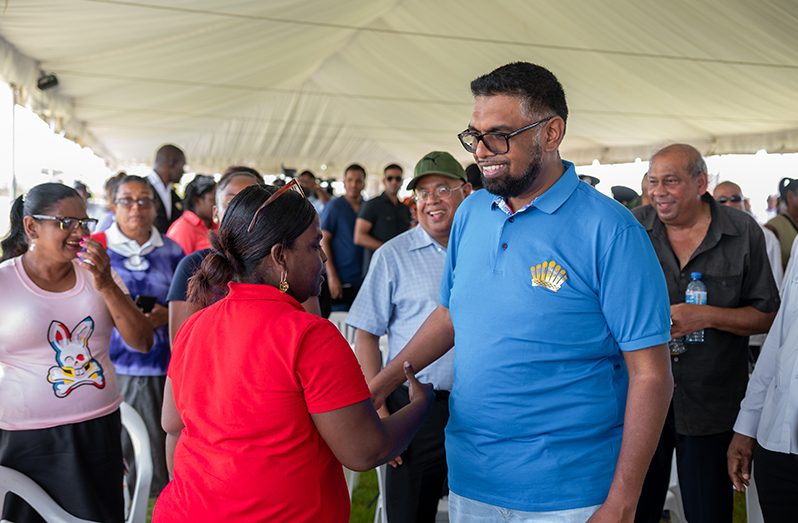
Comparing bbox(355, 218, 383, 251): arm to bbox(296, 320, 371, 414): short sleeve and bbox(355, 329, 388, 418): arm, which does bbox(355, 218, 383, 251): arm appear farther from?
bbox(296, 320, 371, 414): short sleeve

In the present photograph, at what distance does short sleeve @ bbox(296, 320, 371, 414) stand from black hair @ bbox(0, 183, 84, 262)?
1738mm

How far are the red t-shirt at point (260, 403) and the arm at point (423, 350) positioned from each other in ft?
1.78

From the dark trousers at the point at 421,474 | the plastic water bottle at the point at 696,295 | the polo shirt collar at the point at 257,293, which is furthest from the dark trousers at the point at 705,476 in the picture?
the polo shirt collar at the point at 257,293

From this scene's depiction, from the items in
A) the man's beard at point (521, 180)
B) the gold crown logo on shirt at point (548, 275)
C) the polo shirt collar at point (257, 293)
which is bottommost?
the polo shirt collar at point (257, 293)

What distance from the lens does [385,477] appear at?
9.96ft

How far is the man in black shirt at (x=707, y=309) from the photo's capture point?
9.66 ft

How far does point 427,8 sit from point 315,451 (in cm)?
816

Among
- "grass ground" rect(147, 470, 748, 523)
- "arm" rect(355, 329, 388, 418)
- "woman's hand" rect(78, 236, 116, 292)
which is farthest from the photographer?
"grass ground" rect(147, 470, 748, 523)

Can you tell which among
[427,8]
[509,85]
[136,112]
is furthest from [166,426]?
[136,112]

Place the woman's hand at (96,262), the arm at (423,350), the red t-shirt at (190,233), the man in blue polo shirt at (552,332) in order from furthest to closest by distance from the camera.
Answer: the red t-shirt at (190,233) < the woman's hand at (96,262) < the arm at (423,350) < the man in blue polo shirt at (552,332)

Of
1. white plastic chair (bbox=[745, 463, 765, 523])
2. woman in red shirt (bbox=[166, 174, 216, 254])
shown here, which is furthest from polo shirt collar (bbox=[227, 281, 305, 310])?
woman in red shirt (bbox=[166, 174, 216, 254])

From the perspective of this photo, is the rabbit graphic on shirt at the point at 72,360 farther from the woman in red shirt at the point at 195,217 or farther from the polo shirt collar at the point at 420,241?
the woman in red shirt at the point at 195,217

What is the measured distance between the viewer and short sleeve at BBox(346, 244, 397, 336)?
119 inches

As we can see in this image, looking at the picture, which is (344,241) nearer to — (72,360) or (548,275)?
(72,360)
